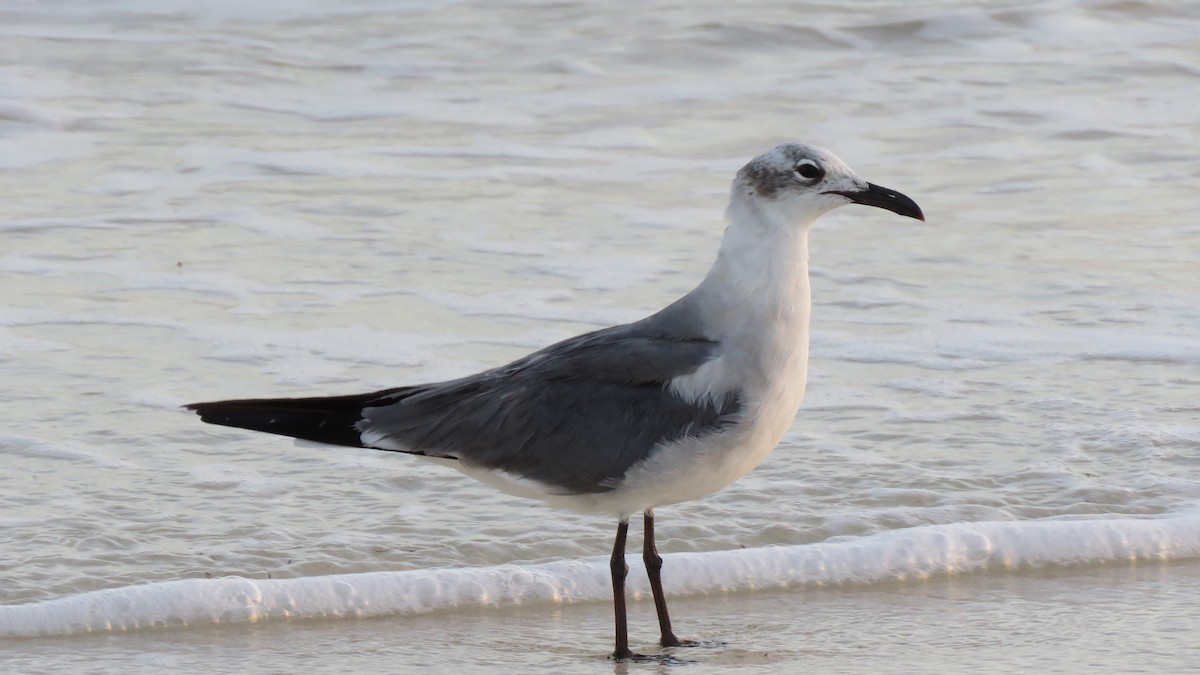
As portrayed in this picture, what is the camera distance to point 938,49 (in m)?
13.0

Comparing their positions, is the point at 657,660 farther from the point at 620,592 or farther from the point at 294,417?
the point at 294,417

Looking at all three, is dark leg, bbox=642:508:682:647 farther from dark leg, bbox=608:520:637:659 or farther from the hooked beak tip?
the hooked beak tip

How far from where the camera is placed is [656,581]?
4305mm

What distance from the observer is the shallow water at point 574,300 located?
445cm

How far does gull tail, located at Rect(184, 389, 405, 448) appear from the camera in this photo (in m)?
4.27

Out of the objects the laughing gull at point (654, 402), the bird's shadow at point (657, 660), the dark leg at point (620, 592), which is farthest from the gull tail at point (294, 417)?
the bird's shadow at point (657, 660)

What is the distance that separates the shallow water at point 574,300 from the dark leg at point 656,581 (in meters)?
0.10

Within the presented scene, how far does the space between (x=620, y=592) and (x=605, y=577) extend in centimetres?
38

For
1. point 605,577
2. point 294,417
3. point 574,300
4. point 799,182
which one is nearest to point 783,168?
point 799,182

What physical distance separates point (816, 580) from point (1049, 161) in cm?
577

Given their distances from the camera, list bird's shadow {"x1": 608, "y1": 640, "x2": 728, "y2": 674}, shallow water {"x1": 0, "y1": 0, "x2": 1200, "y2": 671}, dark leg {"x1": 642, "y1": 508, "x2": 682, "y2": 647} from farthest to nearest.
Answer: shallow water {"x1": 0, "y1": 0, "x2": 1200, "y2": 671} < dark leg {"x1": 642, "y1": 508, "x2": 682, "y2": 647} < bird's shadow {"x1": 608, "y1": 640, "x2": 728, "y2": 674}

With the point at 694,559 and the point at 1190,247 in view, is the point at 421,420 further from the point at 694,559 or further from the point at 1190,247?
the point at 1190,247

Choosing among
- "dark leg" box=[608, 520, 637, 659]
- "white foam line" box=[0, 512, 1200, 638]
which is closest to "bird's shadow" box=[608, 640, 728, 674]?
"dark leg" box=[608, 520, 637, 659]

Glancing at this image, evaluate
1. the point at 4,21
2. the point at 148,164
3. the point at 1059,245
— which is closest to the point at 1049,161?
the point at 1059,245
